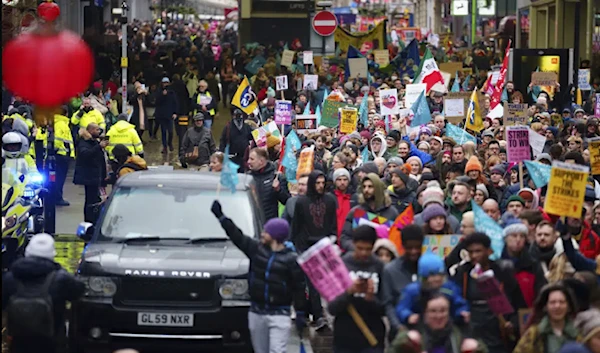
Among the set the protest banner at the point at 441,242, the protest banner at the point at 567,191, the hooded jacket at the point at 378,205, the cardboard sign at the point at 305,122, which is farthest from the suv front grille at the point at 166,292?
the cardboard sign at the point at 305,122

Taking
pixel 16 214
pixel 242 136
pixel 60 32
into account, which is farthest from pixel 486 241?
pixel 242 136

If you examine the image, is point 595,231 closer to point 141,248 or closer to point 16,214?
point 141,248

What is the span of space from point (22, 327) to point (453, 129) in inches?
465

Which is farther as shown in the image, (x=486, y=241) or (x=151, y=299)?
(x=151, y=299)

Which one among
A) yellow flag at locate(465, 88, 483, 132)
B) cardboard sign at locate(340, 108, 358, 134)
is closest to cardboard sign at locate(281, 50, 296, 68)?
cardboard sign at locate(340, 108, 358, 134)

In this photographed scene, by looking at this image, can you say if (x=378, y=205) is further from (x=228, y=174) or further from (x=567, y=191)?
(x=567, y=191)

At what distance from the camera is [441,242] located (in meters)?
11.4

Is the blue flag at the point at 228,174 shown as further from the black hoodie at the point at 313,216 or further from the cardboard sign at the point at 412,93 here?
the cardboard sign at the point at 412,93

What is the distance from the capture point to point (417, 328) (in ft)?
30.4

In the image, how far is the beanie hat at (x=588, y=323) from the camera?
28.6 feet

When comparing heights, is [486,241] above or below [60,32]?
below

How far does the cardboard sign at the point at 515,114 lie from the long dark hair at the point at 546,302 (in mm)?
13165

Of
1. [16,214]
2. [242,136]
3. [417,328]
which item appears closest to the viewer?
[417,328]

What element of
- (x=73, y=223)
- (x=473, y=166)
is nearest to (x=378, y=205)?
(x=473, y=166)
